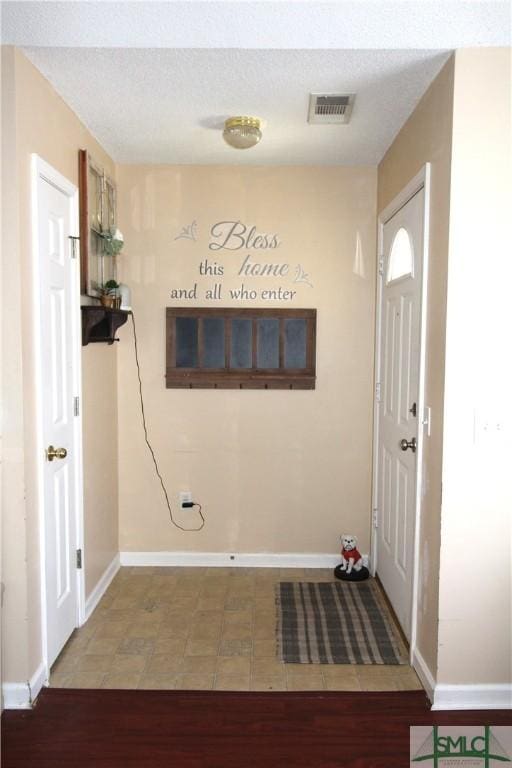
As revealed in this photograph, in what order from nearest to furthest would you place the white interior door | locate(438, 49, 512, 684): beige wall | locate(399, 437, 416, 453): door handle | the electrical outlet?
locate(438, 49, 512, 684): beige wall
the white interior door
locate(399, 437, 416, 453): door handle
the electrical outlet

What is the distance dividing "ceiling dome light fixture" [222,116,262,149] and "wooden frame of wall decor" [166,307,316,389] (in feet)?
3.39

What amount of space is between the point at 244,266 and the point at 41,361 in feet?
5.11

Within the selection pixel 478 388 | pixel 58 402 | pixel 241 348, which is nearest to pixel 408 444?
pixel 478 388

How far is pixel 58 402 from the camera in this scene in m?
2.54

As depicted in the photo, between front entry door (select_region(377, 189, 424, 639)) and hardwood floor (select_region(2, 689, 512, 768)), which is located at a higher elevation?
front entry door (select_region(377, 189, 424, 639))

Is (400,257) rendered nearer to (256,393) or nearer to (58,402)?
(256,393)

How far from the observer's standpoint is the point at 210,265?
348 cm

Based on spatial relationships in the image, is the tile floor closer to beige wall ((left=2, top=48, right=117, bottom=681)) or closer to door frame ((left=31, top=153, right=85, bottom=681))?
door frame ((left=31, top=153, right=85, bottom=681))

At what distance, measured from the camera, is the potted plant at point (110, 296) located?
2973 millimetres

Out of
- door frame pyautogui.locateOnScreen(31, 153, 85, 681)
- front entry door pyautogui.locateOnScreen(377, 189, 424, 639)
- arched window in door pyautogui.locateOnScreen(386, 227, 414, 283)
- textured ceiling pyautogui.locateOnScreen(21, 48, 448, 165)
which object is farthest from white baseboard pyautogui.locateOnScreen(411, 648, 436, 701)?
textured ceiling pyautogui.locateOnScreen(21, 48, 448, 165)

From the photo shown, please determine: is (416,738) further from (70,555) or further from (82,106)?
(82,106)

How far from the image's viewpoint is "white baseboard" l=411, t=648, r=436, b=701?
2.28 m

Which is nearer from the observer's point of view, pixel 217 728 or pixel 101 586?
pixel 217 728

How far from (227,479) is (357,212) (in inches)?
72.8
